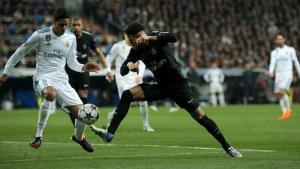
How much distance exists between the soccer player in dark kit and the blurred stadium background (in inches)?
960

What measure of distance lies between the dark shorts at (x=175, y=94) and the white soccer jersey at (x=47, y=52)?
4.64 feet

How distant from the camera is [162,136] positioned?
59.5 feet

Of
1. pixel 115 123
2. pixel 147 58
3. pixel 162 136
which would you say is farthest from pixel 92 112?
pixel 162 136

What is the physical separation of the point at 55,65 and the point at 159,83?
1912 mm

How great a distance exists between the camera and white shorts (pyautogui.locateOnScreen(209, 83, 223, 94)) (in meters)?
40.1

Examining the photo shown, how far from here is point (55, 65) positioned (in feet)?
45.8

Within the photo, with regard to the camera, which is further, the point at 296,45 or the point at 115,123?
the point at 296,45

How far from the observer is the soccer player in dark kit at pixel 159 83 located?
514 inches

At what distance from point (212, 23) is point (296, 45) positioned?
195 inches

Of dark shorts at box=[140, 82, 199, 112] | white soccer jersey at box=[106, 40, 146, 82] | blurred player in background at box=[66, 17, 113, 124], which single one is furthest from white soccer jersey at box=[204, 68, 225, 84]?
dark shorts at box=[140, 82, 199, 112]

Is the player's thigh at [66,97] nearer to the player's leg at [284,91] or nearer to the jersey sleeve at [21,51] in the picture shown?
the jersey sleeve at [21,51]

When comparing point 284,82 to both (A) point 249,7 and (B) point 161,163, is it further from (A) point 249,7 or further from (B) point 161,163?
(A) point 249,7

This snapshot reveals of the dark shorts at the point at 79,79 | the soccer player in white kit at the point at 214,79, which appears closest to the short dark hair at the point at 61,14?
the dark shorts at the point at 79,79

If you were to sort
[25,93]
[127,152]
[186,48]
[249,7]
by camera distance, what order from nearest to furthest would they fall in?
[127,152] → [25,93] → [186,48] → [249,7]
